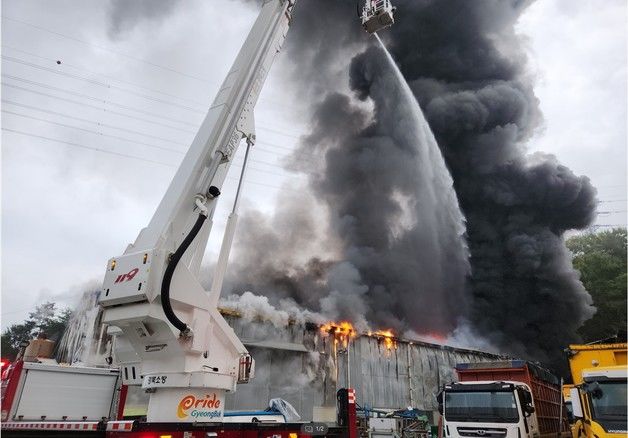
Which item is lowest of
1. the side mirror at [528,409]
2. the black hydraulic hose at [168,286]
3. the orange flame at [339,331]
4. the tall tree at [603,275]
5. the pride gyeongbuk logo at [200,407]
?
the pride gyeongbuk logo at [200,407]

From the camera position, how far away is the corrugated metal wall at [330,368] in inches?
723

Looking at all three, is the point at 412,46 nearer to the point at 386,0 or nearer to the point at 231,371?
the point at 386,0

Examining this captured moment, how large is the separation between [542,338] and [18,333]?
48524 mm

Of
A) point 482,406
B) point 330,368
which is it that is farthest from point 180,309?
point 330,368

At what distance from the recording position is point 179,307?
17.8 feet

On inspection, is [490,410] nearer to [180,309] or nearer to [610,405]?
[610,405]

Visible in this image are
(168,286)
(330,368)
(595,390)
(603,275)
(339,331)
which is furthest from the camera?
(603,275)

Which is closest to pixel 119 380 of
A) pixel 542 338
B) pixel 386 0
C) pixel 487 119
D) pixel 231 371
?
pixel 231 371

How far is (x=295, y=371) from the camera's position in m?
19.2

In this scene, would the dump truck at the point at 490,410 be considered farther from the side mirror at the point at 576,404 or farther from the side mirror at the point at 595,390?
the side mirror at the point at 595,390

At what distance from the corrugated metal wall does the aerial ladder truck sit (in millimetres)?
12340

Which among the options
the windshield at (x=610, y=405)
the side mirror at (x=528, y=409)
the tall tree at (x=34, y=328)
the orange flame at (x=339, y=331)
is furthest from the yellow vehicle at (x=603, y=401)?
the tall tree at (x=34, y=328)

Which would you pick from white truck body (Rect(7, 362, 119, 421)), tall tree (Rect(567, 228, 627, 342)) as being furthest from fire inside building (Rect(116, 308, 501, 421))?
tall tree (Rect(567, 228, 627, 342))

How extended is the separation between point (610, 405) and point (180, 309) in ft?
25.0
